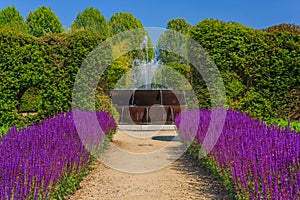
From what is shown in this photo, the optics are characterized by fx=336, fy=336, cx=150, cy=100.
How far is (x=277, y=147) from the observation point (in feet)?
11.2

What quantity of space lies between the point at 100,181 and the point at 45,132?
4.11 feet

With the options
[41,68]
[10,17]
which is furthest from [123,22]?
[41,68]

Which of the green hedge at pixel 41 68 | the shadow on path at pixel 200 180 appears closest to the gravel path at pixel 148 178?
the shadow on path at pixel 200 180

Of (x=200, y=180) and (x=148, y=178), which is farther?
(x=148, y=178)

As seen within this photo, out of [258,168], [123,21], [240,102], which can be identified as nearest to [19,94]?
[240,102]

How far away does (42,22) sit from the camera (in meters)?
33.2

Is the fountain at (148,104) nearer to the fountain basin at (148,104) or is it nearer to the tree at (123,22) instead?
the fountain basin at (148,104)

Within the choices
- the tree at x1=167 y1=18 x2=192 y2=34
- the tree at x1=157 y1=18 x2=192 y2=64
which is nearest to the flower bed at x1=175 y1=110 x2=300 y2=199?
the tree at x1=157 y1=18 x2=192 y2=64

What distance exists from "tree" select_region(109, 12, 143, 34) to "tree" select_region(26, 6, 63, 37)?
6135 millimetres

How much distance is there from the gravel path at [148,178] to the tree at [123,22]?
28992mm

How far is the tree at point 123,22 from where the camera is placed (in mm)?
35750

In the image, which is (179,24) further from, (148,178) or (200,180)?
(200,180)

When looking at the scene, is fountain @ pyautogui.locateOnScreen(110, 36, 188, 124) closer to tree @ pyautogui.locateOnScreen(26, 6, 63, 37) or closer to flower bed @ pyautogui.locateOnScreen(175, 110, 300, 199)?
flower bed @ pyautogui.locateOnScreen(175, 110, 300, 199)

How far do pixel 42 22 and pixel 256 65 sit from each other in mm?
28685
